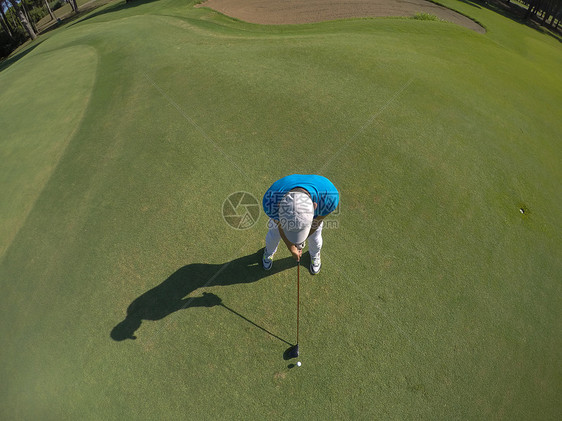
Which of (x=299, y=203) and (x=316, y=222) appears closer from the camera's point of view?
(x=299, y=203)

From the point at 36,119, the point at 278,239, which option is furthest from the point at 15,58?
the point at 278,239

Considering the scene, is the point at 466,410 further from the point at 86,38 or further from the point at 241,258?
the point at 86,38

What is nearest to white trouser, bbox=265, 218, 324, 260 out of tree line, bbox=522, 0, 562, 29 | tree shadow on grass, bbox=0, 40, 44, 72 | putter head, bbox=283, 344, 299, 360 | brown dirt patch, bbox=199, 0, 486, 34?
putter head, bbox=283, 344, 299, 360

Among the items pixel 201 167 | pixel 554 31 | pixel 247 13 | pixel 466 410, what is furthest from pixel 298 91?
pixel 554 31

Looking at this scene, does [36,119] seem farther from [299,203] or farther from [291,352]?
[291,352]

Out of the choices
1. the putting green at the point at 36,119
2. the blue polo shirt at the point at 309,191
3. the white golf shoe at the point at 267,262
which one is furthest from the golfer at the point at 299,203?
the putting green at the point at 36,119
